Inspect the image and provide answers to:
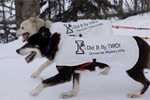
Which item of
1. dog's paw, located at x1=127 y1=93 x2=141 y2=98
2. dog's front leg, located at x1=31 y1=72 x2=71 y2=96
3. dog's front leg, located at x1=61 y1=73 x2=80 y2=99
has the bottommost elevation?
dog's paw, located at x1=127 y1=93 x2=141 y2=98

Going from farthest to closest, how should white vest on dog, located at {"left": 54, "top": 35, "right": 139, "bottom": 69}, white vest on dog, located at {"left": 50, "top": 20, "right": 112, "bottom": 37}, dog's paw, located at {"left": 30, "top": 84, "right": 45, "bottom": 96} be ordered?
white vest on dog, located at {"left": 50, "top": 20, "right": 112, "bottom": 37}, dog's paw, located at {"left": 30, "top": 84, "right": 45, "bottom": 96}, white vest on dog, located at {"left": 54, "top": 35, "right": 139, "bottom": 69}

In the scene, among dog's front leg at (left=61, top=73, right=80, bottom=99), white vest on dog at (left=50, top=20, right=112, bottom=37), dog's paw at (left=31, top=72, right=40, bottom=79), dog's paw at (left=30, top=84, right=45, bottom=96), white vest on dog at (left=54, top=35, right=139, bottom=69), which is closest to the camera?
white vest on dog at (left=54, top=35, right=139, bottom=69)

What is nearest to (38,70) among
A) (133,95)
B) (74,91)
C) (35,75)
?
(35,75)

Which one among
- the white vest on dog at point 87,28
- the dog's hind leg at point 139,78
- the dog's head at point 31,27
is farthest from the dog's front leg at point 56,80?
the white vest on dog at point 87,28

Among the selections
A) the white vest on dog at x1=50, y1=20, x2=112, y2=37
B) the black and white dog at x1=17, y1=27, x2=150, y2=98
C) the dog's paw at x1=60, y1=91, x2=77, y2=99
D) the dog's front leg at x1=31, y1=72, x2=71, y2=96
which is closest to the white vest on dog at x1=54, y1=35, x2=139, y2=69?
the black and white dog at x1=17, y1=27, x2=150, y2=98

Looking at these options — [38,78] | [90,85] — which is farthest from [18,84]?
[90,85]

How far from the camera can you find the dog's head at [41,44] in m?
4.84

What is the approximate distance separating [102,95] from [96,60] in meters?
0.44

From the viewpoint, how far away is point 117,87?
5.41 metres

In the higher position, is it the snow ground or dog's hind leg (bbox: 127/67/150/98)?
dog's hind leg (bbox: 127/67/150/98)

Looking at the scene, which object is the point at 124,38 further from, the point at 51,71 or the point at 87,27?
the point at 87,27

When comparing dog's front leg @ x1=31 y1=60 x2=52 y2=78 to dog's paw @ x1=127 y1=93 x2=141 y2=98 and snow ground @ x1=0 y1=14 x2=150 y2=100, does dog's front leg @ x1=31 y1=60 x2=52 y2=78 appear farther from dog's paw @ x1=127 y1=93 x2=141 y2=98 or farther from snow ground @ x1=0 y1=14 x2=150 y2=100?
dog's paw @ x1=127 y1=93 x2=141 y2=98

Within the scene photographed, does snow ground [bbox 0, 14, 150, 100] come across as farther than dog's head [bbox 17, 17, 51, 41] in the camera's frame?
Yes

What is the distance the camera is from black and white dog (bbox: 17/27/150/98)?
4.81 meters
